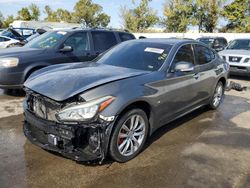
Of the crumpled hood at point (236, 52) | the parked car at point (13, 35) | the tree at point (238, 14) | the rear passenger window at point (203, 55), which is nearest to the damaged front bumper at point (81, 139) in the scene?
the rear passenger window at point (203, 55)

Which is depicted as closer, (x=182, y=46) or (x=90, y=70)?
(x=90, y=70)

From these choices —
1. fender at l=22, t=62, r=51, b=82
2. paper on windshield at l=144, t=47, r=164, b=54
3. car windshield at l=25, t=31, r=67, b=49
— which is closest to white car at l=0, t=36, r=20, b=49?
car windshield at l=25, t=31, r=67, b=49

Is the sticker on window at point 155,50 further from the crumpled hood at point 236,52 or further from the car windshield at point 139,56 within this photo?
the crumpled hood at point 236,52

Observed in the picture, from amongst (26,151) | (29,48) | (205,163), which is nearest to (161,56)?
(205,163)

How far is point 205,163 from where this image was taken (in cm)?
390

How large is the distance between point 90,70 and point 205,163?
210 cm

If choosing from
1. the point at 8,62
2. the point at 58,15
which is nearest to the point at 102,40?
the point at 8,62

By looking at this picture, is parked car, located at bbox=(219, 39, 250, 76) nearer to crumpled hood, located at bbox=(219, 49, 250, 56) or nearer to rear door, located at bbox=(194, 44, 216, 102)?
crumpled hood, located at bbox=(219, 49, 250, 56)

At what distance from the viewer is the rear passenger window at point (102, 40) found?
7.87 meters

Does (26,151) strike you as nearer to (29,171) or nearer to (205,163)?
(29,171)

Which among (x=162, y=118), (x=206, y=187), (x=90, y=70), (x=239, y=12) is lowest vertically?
(x=206, y=187)

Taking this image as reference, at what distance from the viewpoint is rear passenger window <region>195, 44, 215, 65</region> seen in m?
5.48

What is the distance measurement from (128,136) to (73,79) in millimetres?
1048

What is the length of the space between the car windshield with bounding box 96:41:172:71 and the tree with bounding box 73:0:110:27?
5270 cm
